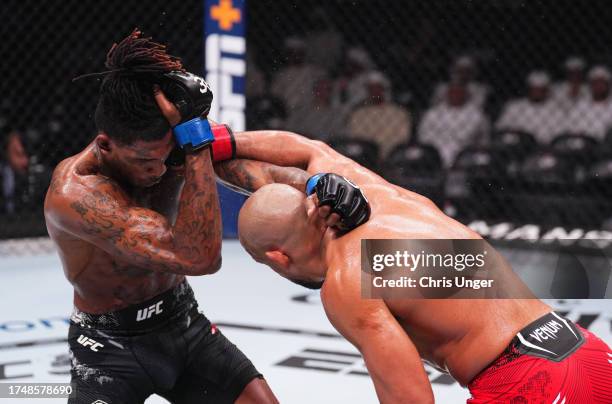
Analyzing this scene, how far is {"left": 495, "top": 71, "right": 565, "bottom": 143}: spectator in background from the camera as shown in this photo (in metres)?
5.21

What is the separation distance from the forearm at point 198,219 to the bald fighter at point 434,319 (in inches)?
9.1

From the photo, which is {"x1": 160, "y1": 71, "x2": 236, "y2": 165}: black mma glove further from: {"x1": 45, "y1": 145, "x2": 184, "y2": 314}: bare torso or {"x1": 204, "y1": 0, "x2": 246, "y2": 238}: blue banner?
{"x1": 204, "y1": 0, "x2": 246, "y2": 238}: blue banner

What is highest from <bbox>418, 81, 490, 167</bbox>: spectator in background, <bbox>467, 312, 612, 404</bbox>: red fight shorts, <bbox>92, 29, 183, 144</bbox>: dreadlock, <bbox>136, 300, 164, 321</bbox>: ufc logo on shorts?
<bbox>92, 29, 183, 144</bbox>: dreadlock

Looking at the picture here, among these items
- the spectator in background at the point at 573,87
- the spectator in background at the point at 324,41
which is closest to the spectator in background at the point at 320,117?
the spectator in background at the point at 324,41

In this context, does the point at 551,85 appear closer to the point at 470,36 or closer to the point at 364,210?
the point at 470,36

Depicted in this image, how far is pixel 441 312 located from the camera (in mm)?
1500

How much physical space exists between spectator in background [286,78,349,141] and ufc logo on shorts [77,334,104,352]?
10.5 feet

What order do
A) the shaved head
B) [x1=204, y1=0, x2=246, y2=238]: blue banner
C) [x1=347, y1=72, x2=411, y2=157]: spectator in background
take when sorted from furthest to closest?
[x1=347, y1=72, x2=411, y2=157]: spectator in background → [x1=204, y1=0, x2=246, y2=238]: blue banner → the shaved head

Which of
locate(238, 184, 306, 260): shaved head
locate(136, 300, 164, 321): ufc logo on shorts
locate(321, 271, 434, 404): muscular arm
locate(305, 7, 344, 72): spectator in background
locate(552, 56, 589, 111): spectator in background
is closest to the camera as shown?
locate(321, 271, 434, 404): muscular arm

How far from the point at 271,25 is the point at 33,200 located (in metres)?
1.96

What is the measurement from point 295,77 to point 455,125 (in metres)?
1.07

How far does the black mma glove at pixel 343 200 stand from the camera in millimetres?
1510

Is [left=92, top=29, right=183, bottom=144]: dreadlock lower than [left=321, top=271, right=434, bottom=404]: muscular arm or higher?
higher

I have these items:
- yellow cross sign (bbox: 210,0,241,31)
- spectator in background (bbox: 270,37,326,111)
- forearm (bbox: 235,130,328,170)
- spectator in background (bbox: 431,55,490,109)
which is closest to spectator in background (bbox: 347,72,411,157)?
spectator in background (bbox: 270,37,326,111)
